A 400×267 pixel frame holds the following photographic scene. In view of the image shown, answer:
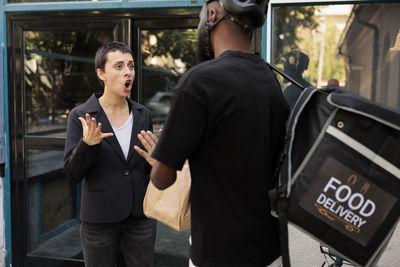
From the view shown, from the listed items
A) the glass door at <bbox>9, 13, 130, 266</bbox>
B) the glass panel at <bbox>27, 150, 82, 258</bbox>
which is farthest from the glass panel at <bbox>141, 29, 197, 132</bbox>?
the glass panel at <bbox>27, 150, 82, 258</bbox>

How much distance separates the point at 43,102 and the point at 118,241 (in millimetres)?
2261

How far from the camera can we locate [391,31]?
339 cm

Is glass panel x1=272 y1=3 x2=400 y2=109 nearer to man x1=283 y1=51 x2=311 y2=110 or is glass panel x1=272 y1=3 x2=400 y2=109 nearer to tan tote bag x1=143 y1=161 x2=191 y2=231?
man x1=283 y1=51 x2=311 y2=110

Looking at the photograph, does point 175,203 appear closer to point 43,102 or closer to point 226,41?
point 226,41

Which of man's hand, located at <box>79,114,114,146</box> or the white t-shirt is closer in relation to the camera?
man's hand, located at <box>79,114,114,146</box>

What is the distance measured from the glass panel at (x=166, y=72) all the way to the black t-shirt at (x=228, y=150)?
8.18ft

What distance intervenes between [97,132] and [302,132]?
121 centimetres

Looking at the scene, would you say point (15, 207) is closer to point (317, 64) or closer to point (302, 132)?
point (317, 64)

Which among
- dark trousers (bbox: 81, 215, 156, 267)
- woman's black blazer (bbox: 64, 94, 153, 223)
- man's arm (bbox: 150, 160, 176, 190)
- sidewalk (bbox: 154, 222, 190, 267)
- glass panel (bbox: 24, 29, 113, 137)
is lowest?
sidewalk (bbox: 154, 222, 190, 267)

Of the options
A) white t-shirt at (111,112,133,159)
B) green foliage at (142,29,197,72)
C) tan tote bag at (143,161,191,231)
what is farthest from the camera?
green foliage at (142,29,197,72)

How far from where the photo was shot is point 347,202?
148cm

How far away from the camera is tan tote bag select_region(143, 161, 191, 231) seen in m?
1.80

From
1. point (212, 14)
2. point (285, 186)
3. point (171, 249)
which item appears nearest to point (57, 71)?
point (171, 249)

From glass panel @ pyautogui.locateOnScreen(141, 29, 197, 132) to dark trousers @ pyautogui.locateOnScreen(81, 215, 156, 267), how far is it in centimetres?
167
